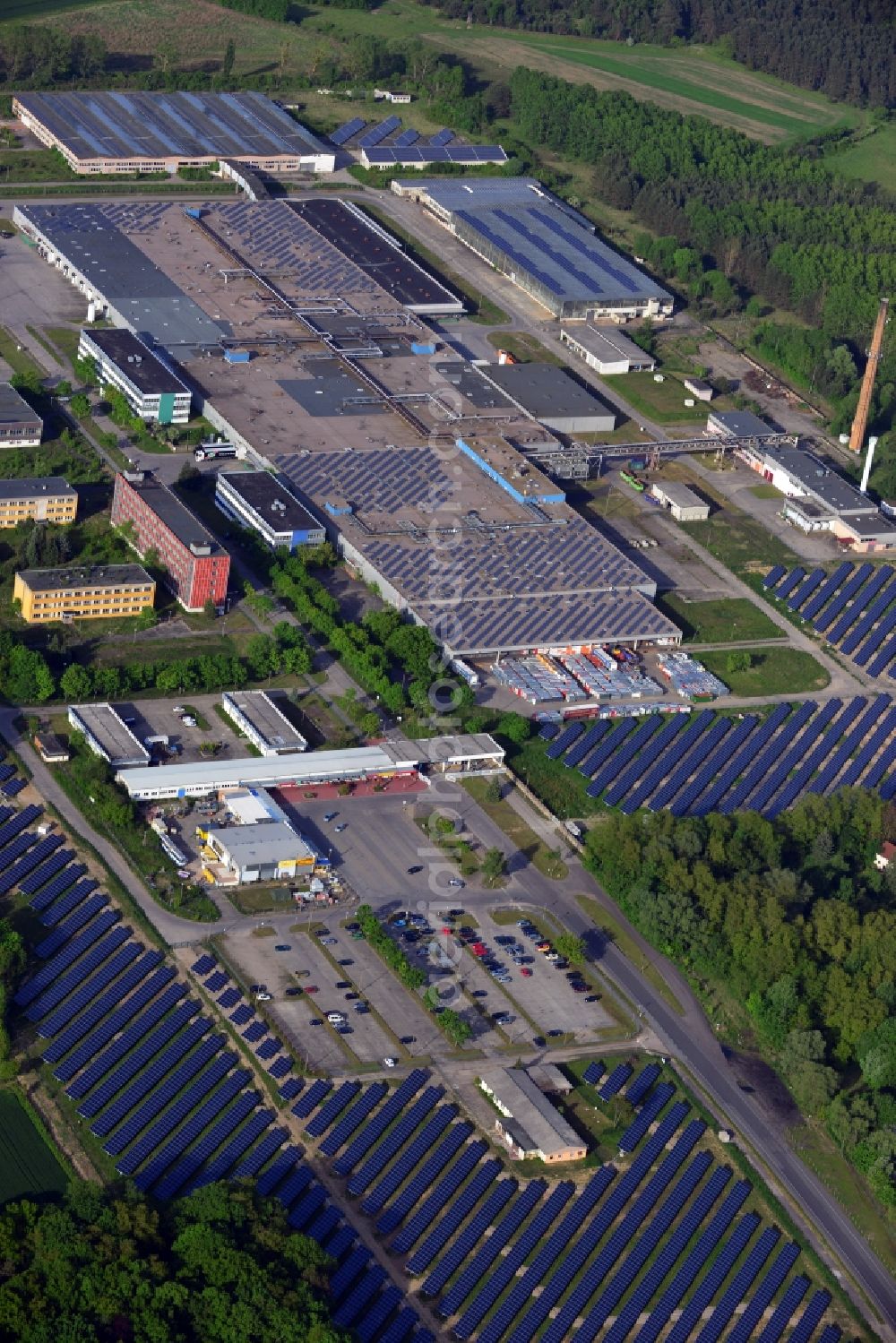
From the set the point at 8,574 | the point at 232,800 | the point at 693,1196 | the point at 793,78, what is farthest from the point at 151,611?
the point at 793,78

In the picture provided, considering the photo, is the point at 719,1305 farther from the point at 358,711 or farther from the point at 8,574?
the point at 8,574

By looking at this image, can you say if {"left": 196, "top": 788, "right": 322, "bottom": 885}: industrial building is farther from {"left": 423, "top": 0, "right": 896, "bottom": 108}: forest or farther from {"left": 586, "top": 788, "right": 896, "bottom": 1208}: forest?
{"left": 423, "top": 0, "right": 896, "bottom": 108}: forest

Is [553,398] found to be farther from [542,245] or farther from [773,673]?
[773,673]

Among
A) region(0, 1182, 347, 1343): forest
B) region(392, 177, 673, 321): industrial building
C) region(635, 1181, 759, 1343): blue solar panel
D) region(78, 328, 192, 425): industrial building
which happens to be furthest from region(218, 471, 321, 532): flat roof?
region(0, 1182, 347, 1343): forest

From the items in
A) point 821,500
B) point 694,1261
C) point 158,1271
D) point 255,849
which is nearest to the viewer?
point 158,1271

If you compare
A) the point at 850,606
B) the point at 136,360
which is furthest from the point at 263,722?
the point at 850,606

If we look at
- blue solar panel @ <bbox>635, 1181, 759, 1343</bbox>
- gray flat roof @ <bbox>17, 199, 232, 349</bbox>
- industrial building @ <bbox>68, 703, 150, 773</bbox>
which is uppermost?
gray flat roof @ <bbox>17, 199, 232, 349</bbox>

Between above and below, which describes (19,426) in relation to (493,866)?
above

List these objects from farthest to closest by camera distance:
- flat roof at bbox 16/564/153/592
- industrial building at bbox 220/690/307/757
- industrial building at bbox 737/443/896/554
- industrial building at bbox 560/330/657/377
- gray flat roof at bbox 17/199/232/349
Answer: industrial building at bbox 560/330/657/377, gray flat roof at bbox 17/199/232/349, industrial building at bbox 737/443/896/554, flat roof at bbox 16/564/153/592, industrial building at bbox 220/690/307/757
